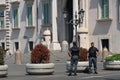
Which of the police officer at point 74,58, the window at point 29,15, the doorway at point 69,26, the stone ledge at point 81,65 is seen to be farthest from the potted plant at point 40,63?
the window at point 29,15

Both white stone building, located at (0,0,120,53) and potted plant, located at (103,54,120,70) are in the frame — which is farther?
white stone building, located at (0,0,120,53)

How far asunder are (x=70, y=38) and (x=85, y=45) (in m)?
5.62

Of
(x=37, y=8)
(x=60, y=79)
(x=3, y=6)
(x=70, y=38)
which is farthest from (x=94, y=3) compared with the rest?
(x=60, y=79)

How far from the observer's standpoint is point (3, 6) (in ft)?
203

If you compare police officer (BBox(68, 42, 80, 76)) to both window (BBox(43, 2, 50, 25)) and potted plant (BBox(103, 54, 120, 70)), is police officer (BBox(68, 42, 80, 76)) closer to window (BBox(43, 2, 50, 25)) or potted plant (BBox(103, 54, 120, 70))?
potted plant (BBox(103, 54, 120, 70))

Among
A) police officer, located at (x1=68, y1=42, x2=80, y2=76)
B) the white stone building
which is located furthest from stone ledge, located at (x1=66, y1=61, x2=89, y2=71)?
the white stone building

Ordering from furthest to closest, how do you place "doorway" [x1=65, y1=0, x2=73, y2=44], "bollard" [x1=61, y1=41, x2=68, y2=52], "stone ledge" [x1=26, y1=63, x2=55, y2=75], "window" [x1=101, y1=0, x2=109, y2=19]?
"doorway" [x1=65, y1=0, x2=73, y2=44]
"bollard" [x1=61, y1=41, x2=68, y2=52]
"window" [x1=101, y1=0, x2=109, y2=19]
"stone ledge" [x1=26, y1=63, x2=55, y2=75]

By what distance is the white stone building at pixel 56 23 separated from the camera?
47219 millimetres

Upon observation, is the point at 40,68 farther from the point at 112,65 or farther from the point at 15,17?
the point at 15,17

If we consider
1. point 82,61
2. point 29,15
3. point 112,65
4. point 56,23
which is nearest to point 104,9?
→ point 56,23

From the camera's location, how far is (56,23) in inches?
2092

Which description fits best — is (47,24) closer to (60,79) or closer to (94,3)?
(94,3)

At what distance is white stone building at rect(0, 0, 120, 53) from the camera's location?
155 ft

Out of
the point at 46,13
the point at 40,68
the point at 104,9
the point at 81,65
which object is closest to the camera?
the point at 40,68
